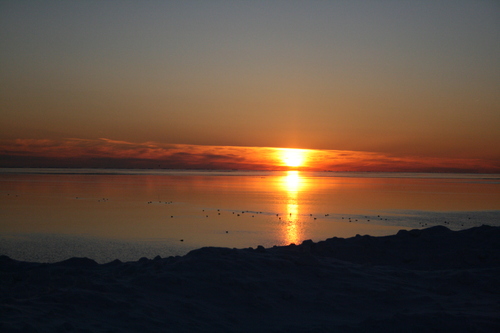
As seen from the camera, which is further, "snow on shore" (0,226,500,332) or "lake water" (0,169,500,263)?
"lake water" (0,169,500,263)

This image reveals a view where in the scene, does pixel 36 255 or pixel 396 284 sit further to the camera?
pixel 36 255

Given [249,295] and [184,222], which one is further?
[184,222]

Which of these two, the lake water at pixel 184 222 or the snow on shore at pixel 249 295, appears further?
the lake water at pixel 184 222

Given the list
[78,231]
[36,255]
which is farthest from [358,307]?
[78,231]

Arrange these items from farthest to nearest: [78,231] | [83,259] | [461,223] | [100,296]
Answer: [461,223], [78,231], [83,259], [100,296]

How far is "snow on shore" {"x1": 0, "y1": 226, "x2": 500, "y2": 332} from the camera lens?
27.2ft

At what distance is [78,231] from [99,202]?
13371 millimetres

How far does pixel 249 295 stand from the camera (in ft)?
32.6

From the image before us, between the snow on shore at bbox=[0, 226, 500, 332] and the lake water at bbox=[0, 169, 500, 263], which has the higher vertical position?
the snow on shore at bbox=[0, 226, 500, 332]

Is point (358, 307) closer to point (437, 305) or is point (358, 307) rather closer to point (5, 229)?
point (437, 305)

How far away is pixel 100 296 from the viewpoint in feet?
30.2

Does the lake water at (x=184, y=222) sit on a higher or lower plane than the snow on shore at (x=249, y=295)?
lower

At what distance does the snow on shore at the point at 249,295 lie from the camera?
327 inches

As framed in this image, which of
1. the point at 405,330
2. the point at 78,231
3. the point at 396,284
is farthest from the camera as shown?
the point at 78,231
